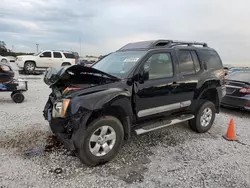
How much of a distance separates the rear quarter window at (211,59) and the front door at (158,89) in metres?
1.20

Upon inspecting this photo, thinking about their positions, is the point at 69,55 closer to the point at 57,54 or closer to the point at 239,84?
the point at 57,54

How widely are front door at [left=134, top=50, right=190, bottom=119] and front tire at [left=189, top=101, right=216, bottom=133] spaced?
2.22ft

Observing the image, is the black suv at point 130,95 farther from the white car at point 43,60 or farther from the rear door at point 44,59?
the rear door at point 44,59

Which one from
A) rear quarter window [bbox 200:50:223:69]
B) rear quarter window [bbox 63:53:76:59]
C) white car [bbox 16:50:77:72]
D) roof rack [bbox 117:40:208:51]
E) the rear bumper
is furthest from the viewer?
rear quarter window [bbox 63:53:76:59]

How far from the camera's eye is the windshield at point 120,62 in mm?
4141

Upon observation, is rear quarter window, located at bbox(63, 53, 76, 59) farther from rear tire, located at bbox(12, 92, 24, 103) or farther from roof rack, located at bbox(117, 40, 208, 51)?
roof rack, located at bbox(117, 40, 208, 51)

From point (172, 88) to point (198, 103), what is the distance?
1079 millimetres

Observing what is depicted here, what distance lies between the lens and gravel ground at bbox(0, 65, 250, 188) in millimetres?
3197

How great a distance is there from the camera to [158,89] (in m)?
4.26

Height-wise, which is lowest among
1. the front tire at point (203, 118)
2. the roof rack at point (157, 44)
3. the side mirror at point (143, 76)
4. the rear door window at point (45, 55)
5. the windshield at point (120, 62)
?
the front tire at point (203, 118)

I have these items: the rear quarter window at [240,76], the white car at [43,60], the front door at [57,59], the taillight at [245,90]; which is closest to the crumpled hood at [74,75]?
the taillight at [245,90]

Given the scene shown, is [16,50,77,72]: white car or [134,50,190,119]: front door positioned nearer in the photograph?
[134,50,190,119]: front door

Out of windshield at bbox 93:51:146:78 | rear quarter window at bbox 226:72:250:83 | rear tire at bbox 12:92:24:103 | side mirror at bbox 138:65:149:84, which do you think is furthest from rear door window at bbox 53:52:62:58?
side mirror at bbox 138:65:149:84

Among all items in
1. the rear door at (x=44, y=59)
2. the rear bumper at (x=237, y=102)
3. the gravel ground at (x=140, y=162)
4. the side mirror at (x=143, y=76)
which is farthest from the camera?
the rear door at (x=44, y=59)
